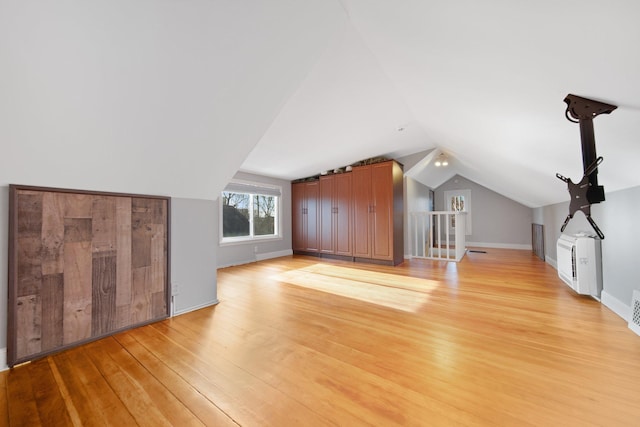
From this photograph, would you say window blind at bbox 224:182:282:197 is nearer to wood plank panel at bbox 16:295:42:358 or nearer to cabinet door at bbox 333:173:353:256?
cabinet door at bbox 333:173:353:256

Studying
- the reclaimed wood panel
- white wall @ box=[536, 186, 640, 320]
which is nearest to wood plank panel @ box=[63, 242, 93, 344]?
the reclaimed wood panel

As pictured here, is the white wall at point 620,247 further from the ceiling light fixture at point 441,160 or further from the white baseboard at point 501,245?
the white baseboard at point 501,245

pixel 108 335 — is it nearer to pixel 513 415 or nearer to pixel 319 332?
pixel 319 332

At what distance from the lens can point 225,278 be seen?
3.57m

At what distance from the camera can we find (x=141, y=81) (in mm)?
1362

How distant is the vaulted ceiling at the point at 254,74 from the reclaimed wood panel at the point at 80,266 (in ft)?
0.57

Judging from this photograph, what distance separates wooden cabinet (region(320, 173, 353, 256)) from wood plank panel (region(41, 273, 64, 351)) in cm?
413

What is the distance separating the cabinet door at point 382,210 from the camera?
4465 millimetres

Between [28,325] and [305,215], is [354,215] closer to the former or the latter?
[305,215]

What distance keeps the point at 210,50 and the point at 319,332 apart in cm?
212

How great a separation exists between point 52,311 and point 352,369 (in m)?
2.04

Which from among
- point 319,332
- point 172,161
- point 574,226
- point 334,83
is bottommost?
point 319,332

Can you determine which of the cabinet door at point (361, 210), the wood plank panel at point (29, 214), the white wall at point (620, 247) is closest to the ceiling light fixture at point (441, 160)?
the cabinet door at point (361, 210)

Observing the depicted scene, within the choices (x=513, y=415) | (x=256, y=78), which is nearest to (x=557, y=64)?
(x=513, y=415)
